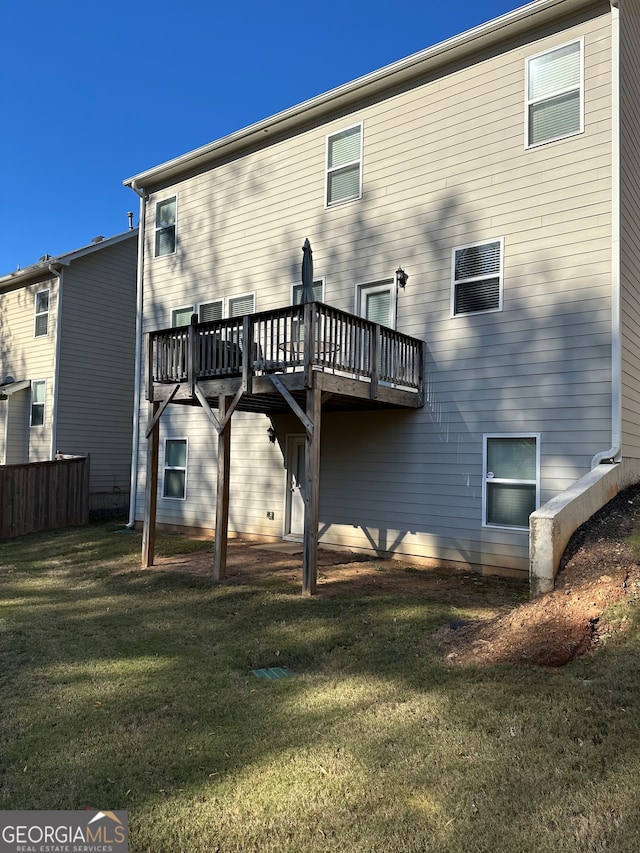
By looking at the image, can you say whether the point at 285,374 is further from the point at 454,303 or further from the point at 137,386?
the point at 137,386

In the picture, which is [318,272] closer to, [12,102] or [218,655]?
[218,655]

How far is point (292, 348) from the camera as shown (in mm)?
7828

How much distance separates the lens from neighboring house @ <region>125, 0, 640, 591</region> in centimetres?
811

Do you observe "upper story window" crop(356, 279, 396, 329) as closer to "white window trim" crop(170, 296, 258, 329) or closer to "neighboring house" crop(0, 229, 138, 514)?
"white window trim" crop(170, 296, 258, 329)

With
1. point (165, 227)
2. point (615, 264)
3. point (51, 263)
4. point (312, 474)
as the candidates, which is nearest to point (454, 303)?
point (615, 264)

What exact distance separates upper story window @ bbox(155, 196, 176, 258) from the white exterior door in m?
5.51

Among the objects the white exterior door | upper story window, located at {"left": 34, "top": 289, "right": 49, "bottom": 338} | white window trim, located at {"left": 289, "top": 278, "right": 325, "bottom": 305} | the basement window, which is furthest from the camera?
upper story window, located at {"left": 34, "top": 289, "right": 49, "bottom": 338}

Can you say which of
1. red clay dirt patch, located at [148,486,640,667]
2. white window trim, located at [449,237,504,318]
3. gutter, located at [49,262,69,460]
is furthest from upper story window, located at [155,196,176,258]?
red clay dirt patch, located at [148,486,640,667]

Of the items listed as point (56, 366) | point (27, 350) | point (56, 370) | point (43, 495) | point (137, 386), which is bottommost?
point (43, 495)

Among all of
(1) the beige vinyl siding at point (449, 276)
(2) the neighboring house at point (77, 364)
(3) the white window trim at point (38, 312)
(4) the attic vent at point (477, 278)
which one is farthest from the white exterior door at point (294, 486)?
(3) the white window trim at point (38, 312)

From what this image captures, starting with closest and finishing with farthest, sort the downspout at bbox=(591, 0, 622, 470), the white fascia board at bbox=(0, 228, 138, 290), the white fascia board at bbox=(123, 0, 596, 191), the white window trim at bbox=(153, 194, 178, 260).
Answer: the downspout at bbox=(591, 0, 622, 470) → the white fascia board at bbox=(123, 0, 596, 191) → the white window trim at bbox=(153, 194, 178, 260) → the white fascia board at bbox=(0, 228, 138, 290)

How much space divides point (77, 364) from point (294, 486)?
27.3 feet

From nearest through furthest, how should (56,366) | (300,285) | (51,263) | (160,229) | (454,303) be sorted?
(454,303), (300,285), (160,229), (51,263), (56,366)

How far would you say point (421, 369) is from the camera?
383 inches
